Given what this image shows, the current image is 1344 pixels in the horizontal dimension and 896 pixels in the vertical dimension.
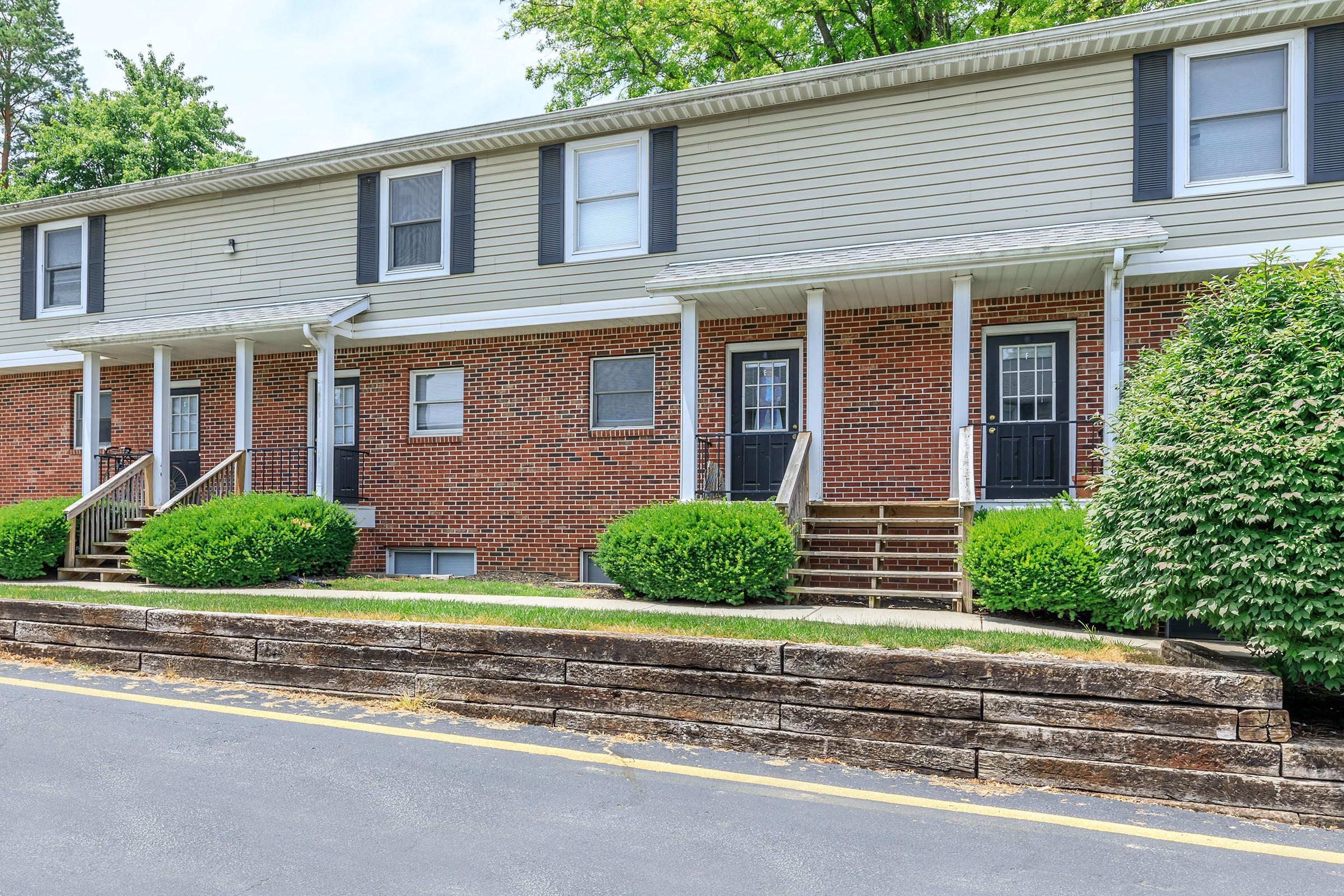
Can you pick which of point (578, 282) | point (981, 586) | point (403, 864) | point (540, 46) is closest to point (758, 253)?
point (578, 282)

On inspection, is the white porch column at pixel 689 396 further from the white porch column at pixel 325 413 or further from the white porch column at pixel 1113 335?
the white porch column at pixel 325 413

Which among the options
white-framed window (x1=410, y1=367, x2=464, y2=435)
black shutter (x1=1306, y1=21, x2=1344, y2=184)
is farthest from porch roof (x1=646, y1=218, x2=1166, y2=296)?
white-framed window (x1=410, y1=367, x2=464, y2=435)

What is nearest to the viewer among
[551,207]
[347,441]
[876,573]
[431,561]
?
[876,573]

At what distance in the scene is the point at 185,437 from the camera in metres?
15.7

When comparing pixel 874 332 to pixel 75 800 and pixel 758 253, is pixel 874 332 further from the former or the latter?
pixel 75 800

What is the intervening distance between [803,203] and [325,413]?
23.9 feet

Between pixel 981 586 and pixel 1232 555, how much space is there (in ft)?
9.88

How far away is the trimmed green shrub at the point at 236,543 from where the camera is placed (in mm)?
10672

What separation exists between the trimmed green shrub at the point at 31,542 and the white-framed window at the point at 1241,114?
1439 centimetres

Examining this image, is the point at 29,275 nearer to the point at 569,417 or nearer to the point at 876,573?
the point at 569,417

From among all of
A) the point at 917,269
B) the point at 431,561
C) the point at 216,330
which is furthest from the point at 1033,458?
the point at 216,330

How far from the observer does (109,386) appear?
16172 mm

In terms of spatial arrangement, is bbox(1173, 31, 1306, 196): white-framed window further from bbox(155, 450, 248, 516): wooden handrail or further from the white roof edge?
bbox(155, 450, 248, 516): wooden handrail

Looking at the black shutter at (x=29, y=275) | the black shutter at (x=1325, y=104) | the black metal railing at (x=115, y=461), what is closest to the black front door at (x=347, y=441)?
the black metal railing at (x=115, y=461)
